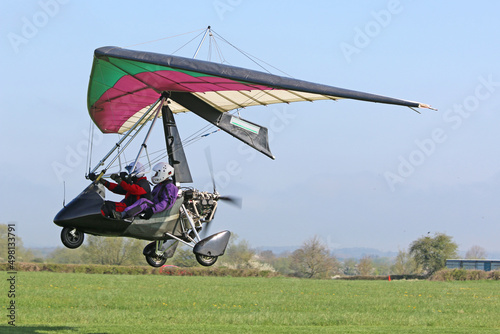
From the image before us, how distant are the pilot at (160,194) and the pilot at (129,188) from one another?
0.57ft

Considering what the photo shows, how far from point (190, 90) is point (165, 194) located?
2.47 metres

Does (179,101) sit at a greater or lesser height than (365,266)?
lesser

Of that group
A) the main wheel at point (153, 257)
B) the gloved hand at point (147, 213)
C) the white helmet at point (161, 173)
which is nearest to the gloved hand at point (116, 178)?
the white helmet at point (161, 173)

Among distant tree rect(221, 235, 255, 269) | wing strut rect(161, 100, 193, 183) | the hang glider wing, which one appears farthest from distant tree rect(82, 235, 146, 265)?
wing strut rect(161, 100, 193, 183)

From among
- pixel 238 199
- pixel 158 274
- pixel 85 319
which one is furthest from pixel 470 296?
pixel 238 199

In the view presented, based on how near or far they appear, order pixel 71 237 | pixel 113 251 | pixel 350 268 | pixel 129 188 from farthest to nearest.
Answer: pixel 350 268
pixel 113 251
pixel 71 237
pixel 129 188

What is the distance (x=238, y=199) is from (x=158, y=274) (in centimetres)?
6623

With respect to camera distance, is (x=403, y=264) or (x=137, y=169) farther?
(x=403, y=264)

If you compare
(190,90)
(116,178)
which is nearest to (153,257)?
(116,178)

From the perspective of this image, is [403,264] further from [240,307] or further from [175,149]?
[175,149]

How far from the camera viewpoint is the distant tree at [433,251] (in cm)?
9788

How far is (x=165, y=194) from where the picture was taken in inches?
589

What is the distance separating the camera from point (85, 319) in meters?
34.6

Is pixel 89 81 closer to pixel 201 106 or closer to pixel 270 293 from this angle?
pixel 201 106
